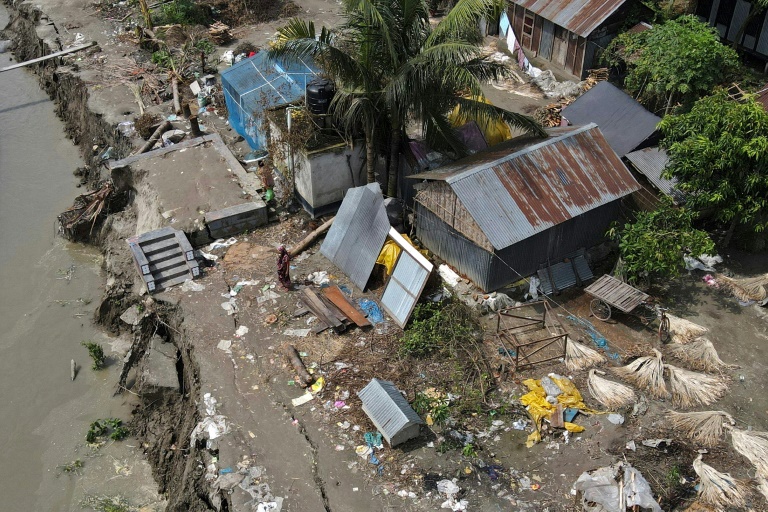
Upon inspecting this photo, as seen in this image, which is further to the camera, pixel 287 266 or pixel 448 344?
pixel 287 266

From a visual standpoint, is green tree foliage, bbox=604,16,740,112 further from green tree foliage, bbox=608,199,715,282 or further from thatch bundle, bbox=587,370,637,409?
thatch bundle, bbox=587,370,637,409

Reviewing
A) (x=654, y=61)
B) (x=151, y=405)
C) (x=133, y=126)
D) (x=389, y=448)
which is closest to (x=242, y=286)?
(x=151, y=405)

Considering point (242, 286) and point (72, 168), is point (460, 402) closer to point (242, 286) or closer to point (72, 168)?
point (242, 286)

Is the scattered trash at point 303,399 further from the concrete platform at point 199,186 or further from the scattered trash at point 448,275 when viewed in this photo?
the concrete platform at point 199,186

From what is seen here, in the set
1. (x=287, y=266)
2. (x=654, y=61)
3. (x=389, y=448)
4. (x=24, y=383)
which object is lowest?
(x=24, y=383)

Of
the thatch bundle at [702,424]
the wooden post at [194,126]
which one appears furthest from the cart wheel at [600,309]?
the wooden post at [194,126]

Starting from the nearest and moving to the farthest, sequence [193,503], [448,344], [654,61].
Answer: [193,503], [448,344], [654,61]
